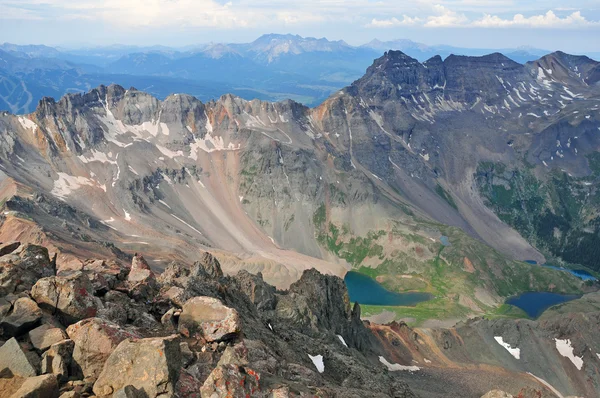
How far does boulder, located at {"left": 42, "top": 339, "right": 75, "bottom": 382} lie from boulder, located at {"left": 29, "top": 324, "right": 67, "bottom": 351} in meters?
1.03

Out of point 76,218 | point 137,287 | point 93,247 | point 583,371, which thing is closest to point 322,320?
point 137,287

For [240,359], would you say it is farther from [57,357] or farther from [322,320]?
[322,320]

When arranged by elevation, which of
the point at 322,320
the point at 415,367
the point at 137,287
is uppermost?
the point at 137,287

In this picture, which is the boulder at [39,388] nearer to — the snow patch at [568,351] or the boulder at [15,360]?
the boulder at [15,360]

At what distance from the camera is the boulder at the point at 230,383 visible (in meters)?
23.5

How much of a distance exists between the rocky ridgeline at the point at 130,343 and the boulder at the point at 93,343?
0.17 ft

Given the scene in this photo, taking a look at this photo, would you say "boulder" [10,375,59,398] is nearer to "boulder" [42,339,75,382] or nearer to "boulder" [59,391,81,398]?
"boulder" [59,391,81,398]

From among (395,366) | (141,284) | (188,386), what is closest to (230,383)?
(188,386)

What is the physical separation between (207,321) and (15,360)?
41.5 feet

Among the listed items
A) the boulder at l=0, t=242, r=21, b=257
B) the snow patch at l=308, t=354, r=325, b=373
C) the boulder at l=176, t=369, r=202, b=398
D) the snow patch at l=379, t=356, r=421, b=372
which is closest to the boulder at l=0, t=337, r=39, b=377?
the boulder at l=176, t=369, r=202, b=398

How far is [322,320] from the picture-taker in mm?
81250

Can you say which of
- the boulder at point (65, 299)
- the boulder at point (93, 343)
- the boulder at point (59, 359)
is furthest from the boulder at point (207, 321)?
the boulder at point (59, 359)

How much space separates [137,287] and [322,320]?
47.9 m

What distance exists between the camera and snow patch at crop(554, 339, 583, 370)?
11919 centimetres
